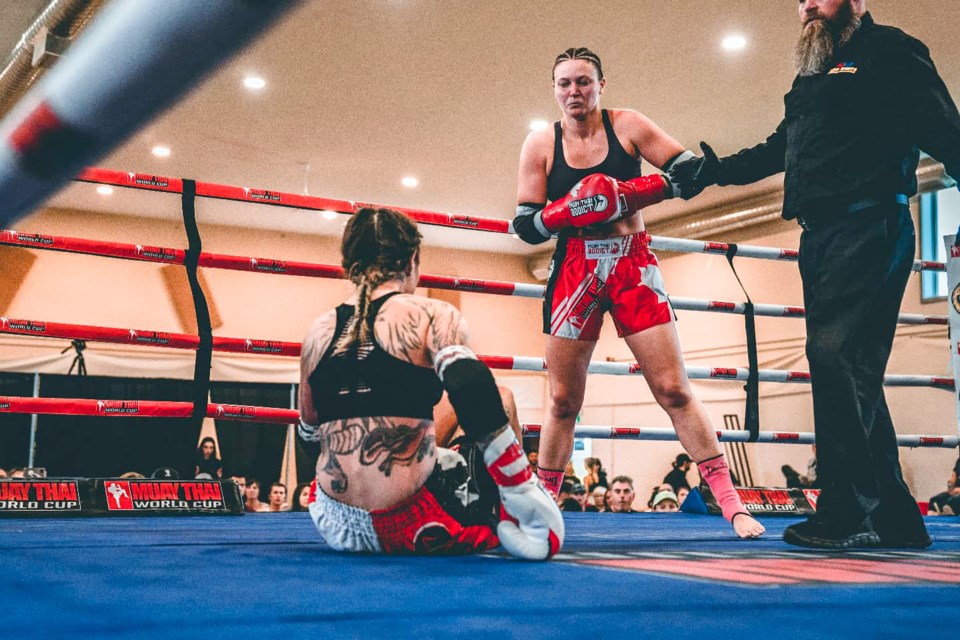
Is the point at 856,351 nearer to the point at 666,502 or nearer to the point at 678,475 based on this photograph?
the point at 666,502

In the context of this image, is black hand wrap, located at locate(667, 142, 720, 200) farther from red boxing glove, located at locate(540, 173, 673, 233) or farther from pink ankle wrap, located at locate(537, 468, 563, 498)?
pink ankle wrap, located at locate(537, 468, 563, 498)

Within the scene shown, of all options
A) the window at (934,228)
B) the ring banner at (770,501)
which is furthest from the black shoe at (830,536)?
the window at (934,228)

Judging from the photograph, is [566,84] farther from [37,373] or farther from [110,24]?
[37,373]

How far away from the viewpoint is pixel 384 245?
1616mm

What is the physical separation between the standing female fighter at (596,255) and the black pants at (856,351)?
0.83 ft

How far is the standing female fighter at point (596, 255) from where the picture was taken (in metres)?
2.12

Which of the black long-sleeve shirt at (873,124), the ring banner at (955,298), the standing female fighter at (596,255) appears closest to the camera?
the black long-sleeve shirt at (873,124)

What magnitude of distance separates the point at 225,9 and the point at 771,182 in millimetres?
8222

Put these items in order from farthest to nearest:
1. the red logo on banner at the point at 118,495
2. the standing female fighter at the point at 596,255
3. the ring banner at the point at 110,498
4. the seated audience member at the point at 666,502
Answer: the seated audience member at the point at 666,502 → the red logo on banner at the point at 118,495 → the ring banner at the point at 110,498 → the standing female fighter at the point at 596,255

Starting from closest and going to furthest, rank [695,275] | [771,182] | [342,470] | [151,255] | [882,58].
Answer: [342,470], [882,58], [151,255], [771,182], [695,275]

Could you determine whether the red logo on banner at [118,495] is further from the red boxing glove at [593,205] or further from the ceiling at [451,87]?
the ceiling at [451,87]

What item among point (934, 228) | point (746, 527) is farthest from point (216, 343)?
point (934, 228)

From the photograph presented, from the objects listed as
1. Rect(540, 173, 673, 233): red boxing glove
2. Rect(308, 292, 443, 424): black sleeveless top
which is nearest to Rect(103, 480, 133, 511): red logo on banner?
Rect(308, 292, 443, 424): black sleeveless top

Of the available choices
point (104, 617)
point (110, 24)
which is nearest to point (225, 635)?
point (104, 617)
